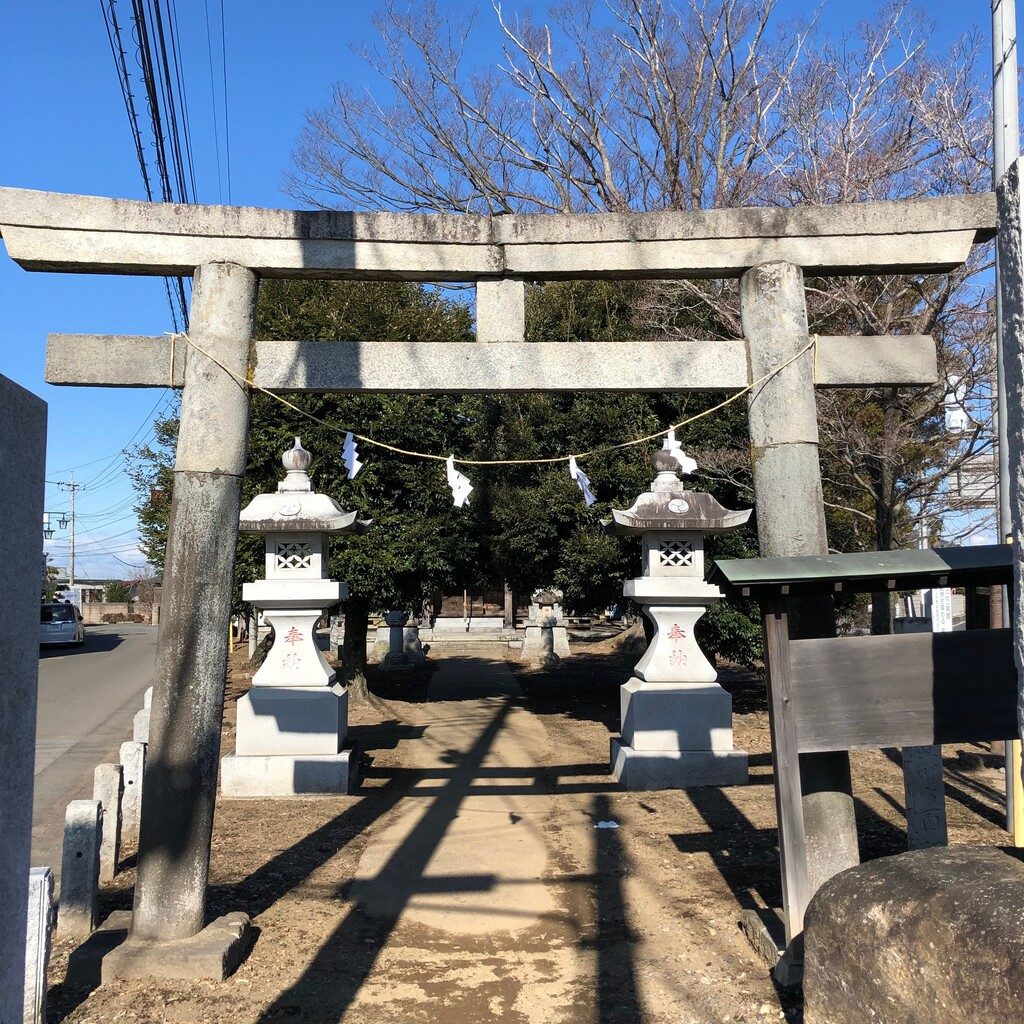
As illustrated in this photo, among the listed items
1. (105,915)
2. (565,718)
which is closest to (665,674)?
(565,718)

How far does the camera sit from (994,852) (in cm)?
317

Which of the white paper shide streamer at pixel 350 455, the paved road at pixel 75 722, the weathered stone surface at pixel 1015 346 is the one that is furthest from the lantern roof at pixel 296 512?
the weathered stone surface at pixel 1015 346

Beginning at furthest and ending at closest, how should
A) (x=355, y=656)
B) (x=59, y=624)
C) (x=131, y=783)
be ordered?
(x=59, y=624), (x=355, y=656), (x=131, y=783)

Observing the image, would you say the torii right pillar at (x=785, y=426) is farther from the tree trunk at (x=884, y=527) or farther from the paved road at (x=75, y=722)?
the tree trunk at (x=884, y=527)

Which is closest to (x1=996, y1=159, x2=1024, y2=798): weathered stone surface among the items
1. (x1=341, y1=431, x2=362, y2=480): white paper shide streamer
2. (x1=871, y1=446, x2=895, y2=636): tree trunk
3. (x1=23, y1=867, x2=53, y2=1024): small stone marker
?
(x1=23, y1=867, x2=53, y2=1024): small stone marker

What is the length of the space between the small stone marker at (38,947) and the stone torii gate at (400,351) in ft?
2.23

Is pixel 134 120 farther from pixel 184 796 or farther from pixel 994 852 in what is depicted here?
pixel 994 852

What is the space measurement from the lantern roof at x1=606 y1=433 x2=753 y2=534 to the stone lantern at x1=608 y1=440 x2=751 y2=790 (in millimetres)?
11

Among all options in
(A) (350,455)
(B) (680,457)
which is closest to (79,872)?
(A) (350,455)

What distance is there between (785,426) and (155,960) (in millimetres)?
4612

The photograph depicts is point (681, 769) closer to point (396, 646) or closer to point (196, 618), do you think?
point (196, 618)

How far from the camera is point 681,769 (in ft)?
31.9

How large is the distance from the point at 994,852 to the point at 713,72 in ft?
49.9

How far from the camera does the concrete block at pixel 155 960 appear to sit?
488 cm
